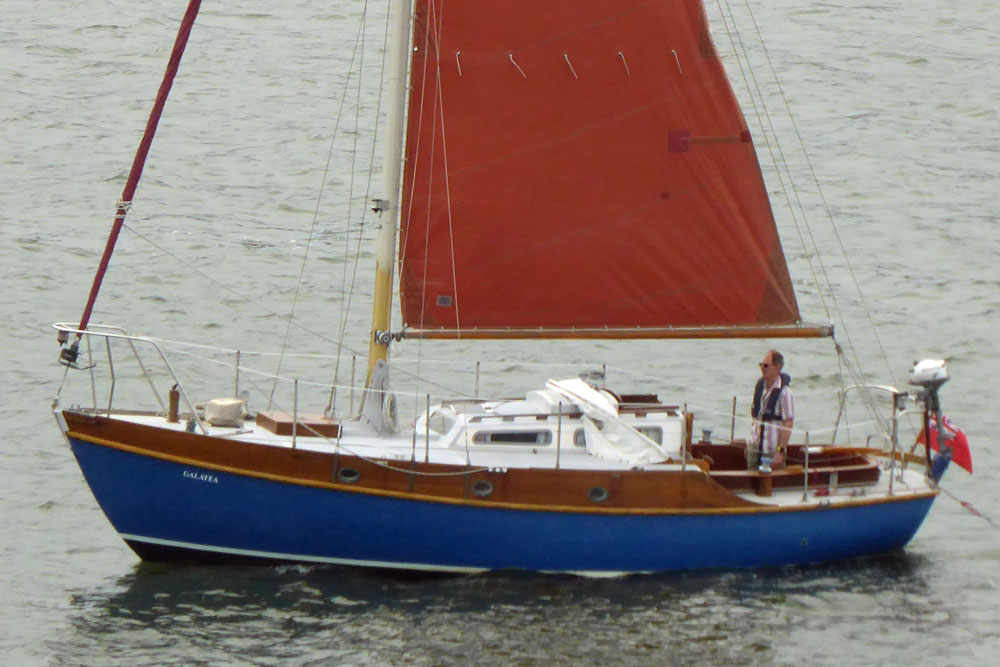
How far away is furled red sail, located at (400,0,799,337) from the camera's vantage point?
21266mm

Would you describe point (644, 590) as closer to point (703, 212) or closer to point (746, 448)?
point (746, 448)

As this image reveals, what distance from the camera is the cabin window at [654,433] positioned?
70.9ft

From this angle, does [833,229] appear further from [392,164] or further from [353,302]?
[392,164]

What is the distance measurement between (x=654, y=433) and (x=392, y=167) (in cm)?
491

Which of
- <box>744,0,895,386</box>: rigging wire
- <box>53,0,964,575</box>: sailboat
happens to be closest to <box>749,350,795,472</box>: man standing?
<box>53,0,964,575</box>: sailboat

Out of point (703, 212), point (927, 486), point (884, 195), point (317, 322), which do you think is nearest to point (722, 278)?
point (703, 212)

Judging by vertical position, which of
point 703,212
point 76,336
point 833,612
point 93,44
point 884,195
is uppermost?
point 93,44

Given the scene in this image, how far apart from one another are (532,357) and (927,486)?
35.3ft

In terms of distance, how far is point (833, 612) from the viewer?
68.7ft

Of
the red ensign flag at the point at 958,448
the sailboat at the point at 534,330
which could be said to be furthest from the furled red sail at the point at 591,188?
the red ensign flag at the point at 958,448

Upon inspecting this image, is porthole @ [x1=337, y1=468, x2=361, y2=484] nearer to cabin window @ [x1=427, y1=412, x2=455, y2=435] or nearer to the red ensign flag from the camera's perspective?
cabin window @ [x1=427, y1=412, x2=455, y2=435]

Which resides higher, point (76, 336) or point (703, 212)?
point (703, 212)

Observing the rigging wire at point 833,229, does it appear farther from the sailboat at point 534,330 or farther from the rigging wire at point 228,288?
the rigging wire at point 228,288

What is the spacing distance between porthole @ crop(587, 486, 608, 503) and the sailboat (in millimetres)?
26
